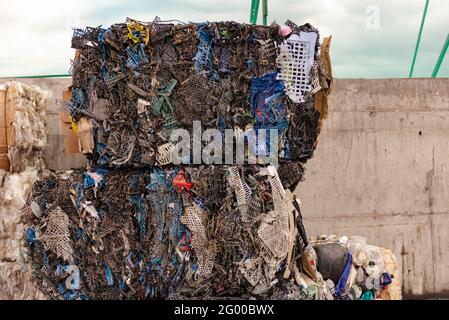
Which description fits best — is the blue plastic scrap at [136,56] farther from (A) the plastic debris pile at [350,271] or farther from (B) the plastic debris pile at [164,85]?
(A) the plastic debris pile at [350,271]

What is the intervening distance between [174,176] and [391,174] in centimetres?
206

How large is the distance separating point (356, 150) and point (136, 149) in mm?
1979

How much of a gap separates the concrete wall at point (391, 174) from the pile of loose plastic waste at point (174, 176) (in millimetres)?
1254

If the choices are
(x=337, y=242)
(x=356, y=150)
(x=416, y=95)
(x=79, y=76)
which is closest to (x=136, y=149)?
(x=79, y=76)

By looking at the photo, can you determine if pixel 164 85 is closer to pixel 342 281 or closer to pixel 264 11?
pixel 342 281

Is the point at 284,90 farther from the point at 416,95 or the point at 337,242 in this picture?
the point at 416,95

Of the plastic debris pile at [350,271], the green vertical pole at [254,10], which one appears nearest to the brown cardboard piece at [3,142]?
the plastic debris pile at [350,271]

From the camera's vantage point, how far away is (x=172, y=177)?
3340 millimetres

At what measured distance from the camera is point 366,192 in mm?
4672

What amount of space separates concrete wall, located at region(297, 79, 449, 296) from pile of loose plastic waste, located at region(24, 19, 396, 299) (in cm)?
125

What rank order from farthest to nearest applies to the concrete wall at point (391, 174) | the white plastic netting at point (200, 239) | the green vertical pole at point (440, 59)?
1. the green vertical pole at point (440, 59)
2. the concrete wall at point (391, 174)
3. the white plastic netting at point (200, 239)

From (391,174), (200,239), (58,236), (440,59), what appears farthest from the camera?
(440,59)

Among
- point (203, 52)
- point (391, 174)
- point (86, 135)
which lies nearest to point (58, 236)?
point (86, 135)

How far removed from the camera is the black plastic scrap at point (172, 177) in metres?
3.31
